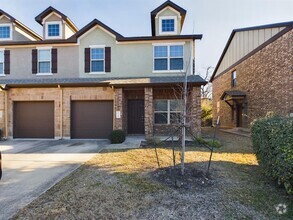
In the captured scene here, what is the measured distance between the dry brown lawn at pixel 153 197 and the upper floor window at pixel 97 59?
857cm

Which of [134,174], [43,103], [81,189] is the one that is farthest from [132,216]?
[43,103]

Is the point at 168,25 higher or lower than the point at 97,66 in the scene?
higher

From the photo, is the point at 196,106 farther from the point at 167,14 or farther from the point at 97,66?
the point at 97,66

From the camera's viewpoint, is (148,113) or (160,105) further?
(160,105)

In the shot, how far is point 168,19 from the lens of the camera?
517 inches

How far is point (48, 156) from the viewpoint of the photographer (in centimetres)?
759

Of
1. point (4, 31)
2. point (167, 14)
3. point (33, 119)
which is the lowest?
point (33, 119)

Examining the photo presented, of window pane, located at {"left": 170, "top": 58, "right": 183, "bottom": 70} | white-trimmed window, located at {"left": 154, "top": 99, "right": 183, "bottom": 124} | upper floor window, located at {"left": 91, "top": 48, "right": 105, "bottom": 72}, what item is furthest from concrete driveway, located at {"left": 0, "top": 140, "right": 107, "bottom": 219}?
window pane, located at {"left": 170, "top": 58, "right": 183, "bottom": 70}

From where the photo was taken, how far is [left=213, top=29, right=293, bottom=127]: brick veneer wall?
1174 centimetres

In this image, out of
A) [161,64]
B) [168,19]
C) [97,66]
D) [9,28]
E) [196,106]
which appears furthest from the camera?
[9,28]

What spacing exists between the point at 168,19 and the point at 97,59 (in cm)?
551

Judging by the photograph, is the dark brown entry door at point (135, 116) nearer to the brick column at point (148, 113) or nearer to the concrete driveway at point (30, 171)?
the brick column at point (148, 113)

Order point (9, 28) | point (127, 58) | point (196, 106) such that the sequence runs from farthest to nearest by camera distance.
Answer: point (9, 28), point (127, 58), point (196, 106)

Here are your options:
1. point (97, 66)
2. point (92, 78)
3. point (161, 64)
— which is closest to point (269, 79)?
point (161, 64)
